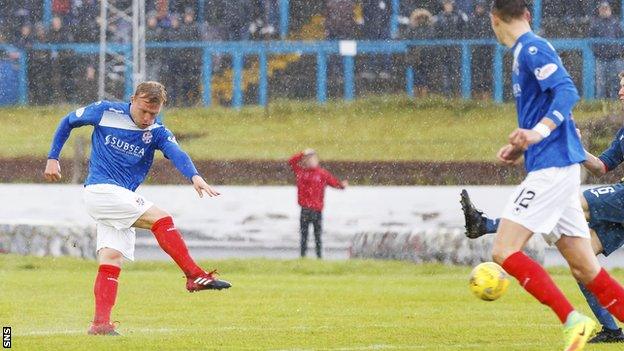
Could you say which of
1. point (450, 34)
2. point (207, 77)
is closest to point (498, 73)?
point (450, 34)

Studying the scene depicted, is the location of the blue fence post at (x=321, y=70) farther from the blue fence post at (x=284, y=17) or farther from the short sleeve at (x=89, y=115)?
the short sleeve at (x=89, y=115)

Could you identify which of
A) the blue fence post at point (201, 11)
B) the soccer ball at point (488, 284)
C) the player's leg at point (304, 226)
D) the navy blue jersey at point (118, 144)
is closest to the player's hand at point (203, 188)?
the navy blue jersey at point (118, 144)

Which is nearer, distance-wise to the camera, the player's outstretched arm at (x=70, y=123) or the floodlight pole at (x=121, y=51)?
the player's outstretched arm at (x=70, y=123)

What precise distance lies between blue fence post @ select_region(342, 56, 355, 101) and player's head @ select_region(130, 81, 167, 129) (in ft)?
75.8

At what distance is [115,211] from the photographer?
33.5 feet

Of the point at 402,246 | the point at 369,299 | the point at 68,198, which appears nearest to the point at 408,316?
the point at 369,299

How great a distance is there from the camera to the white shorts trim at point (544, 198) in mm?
8141

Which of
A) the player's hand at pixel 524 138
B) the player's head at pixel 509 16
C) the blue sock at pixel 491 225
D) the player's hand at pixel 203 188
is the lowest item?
the blue sock at pixel 491 225

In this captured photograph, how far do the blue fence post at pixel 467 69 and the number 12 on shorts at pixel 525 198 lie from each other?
976 inches

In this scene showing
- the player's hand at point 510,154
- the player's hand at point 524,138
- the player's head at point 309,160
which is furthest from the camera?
the player's head at point 309,160

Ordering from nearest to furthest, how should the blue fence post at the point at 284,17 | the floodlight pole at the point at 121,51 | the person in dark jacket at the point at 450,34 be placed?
the floodlight pole at the point at 121,51
the person in dark jacket at the point at 450,34
the blue fence post at the point at 284,17

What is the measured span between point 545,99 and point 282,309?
520 cm

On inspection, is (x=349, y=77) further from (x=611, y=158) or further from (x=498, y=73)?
(x=611, y=158)

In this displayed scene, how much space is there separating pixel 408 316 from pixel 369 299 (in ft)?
6.79
